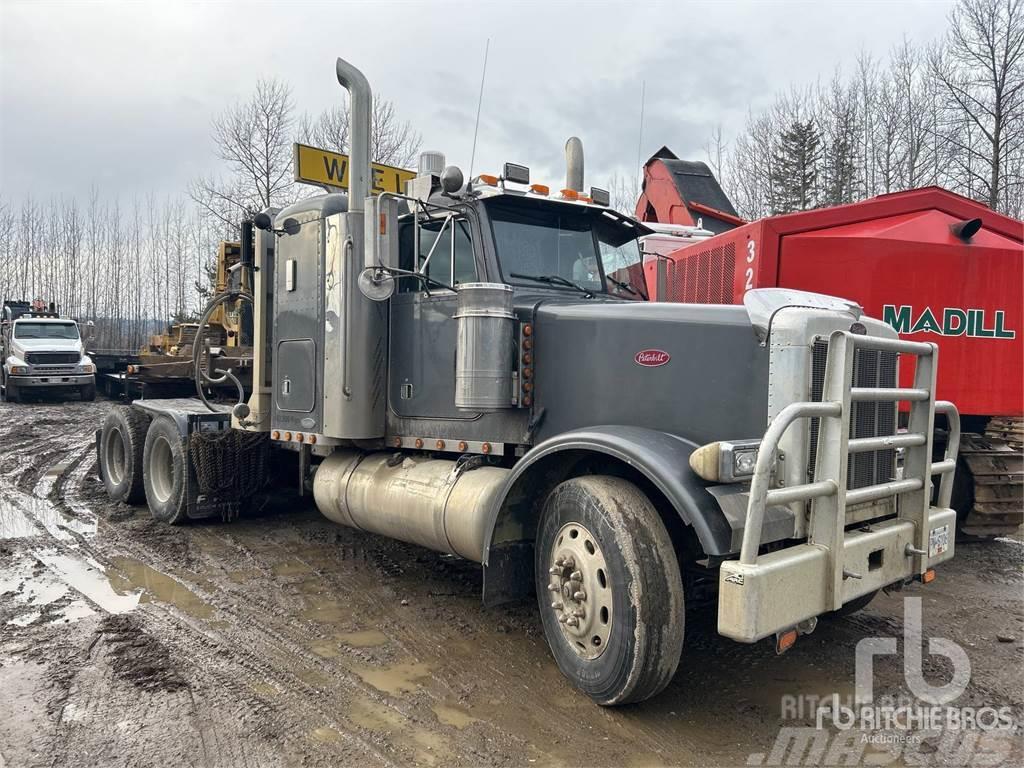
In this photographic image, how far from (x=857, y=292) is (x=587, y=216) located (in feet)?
7.17

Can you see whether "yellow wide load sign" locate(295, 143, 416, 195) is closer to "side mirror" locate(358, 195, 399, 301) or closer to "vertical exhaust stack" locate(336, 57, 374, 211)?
"vertical exhaust stack" locate(336, 57, 374, 211)

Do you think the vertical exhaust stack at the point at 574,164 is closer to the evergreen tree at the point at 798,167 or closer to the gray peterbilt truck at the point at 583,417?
the gray peterbilt truck at the point at 583,417

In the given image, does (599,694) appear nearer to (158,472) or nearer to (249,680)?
(249,680)

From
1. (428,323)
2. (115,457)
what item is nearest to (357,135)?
(428,323)

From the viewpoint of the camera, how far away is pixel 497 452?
466 cm

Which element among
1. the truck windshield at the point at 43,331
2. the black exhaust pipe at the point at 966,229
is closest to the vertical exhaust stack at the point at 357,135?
the black exhaust pipe at the point at 966,229

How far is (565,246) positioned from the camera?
511cm

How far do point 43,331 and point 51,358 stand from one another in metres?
1.21

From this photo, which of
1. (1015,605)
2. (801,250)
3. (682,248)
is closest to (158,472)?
(682,248)

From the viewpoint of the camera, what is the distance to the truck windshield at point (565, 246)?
190 inches

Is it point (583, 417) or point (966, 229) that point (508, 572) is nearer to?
point (583, 417)

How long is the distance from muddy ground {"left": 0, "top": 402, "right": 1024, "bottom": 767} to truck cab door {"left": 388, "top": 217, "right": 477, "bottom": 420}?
1330 millimetres

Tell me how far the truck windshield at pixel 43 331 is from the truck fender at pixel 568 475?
22.5 metres

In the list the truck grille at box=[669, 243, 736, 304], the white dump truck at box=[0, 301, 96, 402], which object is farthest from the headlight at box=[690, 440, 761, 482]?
the white dump truck at box=[0, 301, 96, 402]
